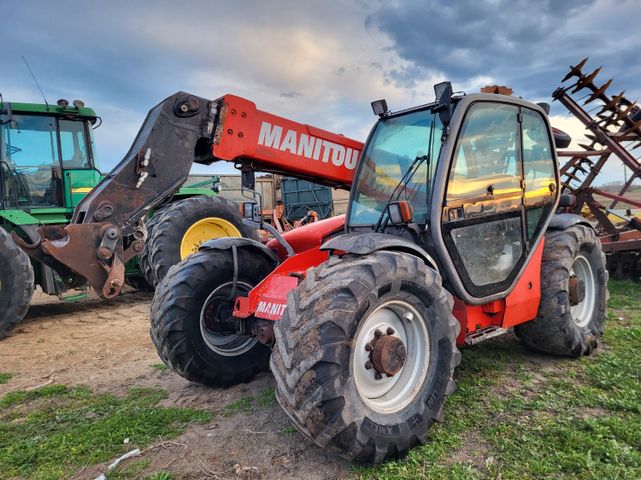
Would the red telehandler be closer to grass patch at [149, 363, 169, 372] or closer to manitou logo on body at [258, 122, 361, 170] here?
manitou logo on body at [258, 122, 361, 170]

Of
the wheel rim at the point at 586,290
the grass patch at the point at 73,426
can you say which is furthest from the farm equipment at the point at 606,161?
the grass patch at the point at 73,426

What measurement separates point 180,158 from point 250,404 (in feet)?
6.48

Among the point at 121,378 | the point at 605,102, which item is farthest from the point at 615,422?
the point at 605,102

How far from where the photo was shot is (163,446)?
9.69 ft

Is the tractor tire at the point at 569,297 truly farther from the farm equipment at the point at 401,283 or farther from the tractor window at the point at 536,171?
the tractor window at the point at 536,171

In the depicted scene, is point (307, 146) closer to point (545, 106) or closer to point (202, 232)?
point (545, 106)

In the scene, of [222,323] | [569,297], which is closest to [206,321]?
[222,323]

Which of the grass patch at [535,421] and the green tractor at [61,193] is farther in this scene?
the green tractor at [61,193]

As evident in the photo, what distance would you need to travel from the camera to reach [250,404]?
3529 mm

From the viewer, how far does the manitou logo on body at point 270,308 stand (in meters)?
3.16

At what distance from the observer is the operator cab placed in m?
3.31

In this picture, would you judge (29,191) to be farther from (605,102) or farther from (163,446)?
(605,102)

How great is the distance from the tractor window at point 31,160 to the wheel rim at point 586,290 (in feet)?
24.7

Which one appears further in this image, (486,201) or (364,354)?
(486,201)
